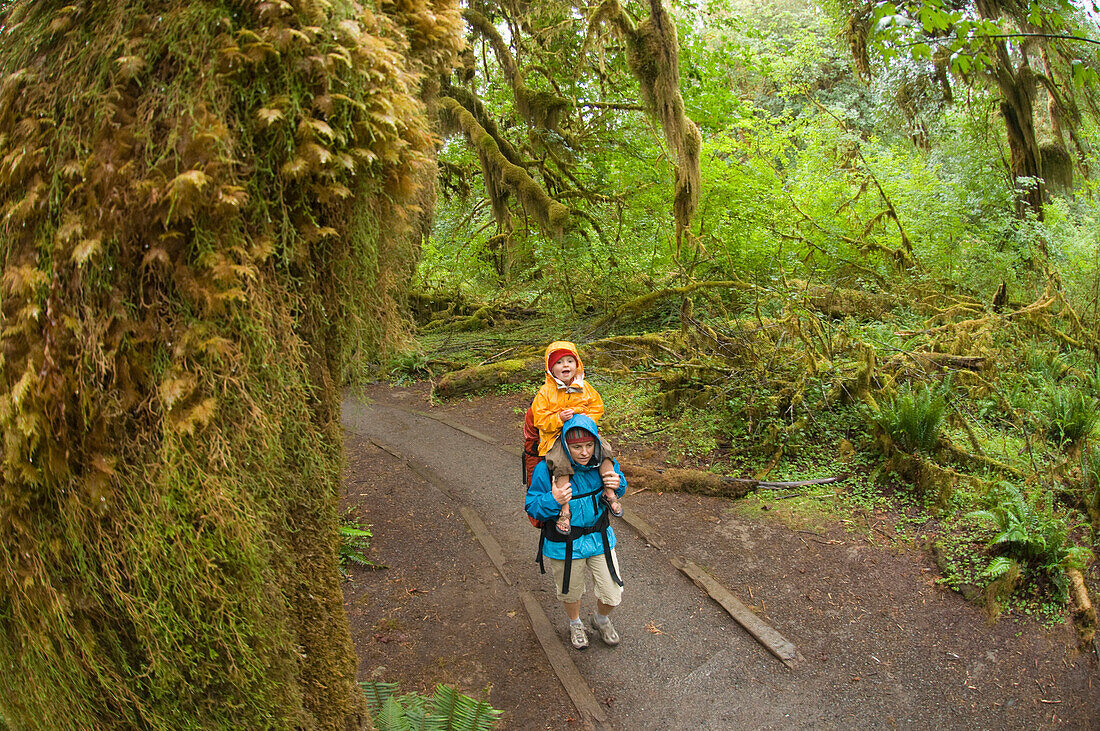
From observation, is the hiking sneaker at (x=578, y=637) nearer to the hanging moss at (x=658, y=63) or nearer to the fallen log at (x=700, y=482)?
the fallen log at (x=700, y=482)

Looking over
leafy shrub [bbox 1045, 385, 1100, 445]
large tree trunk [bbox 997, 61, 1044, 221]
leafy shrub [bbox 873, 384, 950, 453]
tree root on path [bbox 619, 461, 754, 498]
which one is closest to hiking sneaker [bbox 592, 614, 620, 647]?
tree root on path [bbox 619, 461, 754, 498]

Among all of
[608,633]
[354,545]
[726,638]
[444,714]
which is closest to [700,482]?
[726,638]

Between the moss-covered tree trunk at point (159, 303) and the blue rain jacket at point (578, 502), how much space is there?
2.46 m

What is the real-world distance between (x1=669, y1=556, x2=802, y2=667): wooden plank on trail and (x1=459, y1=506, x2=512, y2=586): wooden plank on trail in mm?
1666

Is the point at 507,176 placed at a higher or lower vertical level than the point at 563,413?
higher

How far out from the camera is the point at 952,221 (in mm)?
12438

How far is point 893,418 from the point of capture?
6.83 meters

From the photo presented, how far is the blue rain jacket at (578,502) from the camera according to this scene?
4129 millimetres

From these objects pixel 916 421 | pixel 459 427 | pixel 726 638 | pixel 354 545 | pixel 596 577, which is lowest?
pixel 726 638

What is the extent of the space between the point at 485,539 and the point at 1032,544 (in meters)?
4.93

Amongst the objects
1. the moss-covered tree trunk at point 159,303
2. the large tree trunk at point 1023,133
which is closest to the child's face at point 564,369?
the moss-covered tree trunk at point 159,303

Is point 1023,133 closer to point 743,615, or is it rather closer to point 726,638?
point 743,615

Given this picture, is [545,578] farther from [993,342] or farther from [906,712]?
[993,342]

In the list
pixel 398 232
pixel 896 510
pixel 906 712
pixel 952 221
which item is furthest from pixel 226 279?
pixel 952 221
